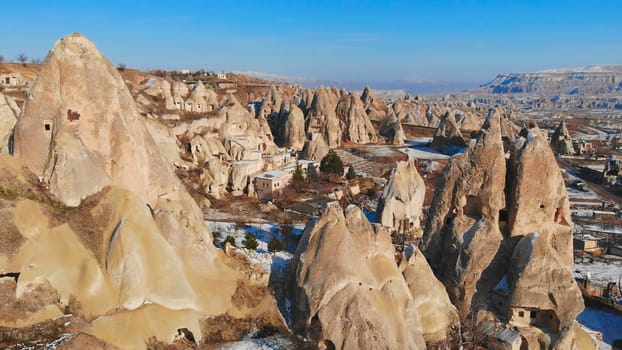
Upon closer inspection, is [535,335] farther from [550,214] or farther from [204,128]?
[204,128]

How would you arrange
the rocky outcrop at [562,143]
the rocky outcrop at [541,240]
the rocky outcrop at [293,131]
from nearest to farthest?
the rocky outcrop at [541,240]
the rocky outcrop at [293,131]
the rocky outcrop at [562,143]

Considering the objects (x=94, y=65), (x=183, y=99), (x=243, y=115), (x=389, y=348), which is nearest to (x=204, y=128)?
(x=243, y=115)

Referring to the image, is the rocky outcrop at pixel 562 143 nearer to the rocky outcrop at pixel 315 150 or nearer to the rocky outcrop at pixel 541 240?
the rocky outcrop at pixel 315 150

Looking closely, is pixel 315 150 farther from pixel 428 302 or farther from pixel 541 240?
pixel 428 302

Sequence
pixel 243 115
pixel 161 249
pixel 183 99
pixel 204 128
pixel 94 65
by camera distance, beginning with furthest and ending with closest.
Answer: pixel 183 99 → pixel 243 115 → pixel 204 128 → pixel 94 65 → pixel 161 249

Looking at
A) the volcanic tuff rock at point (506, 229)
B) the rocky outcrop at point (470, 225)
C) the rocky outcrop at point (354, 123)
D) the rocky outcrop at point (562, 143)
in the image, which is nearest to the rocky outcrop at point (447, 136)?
the rocky outcrop at point (354, 123)
